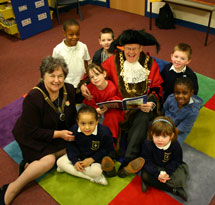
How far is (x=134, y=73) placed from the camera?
106 inches

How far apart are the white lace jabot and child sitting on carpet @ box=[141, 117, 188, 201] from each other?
2.11ft

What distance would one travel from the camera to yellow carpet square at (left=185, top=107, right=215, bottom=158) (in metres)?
2.69

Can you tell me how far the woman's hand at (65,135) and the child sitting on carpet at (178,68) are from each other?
1.29 meters

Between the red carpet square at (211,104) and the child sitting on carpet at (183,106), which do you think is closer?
the child sitting on carpet at (183,106)

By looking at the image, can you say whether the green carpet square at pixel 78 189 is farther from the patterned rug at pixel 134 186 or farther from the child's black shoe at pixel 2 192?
the child's black shoe at pixel 2 192

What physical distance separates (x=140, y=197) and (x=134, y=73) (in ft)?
4.18

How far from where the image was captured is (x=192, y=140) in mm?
2787

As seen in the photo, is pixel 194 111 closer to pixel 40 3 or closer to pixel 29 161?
pixel 29 161

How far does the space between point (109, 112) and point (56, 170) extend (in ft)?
2.72

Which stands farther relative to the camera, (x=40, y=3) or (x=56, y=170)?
(x=40, y=3)

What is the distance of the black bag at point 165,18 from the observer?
5258 mm

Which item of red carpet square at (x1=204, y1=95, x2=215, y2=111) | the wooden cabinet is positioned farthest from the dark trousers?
the wooden cabinet

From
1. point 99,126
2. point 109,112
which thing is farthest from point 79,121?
point 109,112

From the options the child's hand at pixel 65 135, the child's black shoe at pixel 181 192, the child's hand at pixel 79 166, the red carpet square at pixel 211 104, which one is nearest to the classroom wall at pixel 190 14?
the red carpet square at pixel 211 104
